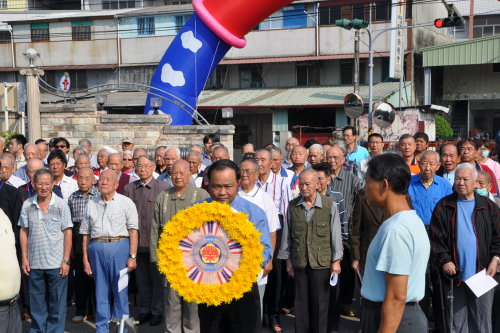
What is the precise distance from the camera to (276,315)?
6637 mm

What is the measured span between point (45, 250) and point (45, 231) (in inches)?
7.7

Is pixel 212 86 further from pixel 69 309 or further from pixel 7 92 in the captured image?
pixel 69 309

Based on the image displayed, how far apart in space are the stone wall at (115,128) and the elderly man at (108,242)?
7.90m

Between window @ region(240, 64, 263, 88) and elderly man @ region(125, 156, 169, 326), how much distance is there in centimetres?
2370

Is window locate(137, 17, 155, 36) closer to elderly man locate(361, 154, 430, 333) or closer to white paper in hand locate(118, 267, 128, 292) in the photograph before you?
white paper in hand locate(118, 267, 128, 292)

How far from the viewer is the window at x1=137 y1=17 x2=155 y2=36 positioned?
31062mm

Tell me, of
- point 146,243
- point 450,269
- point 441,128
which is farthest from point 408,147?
point 441,128

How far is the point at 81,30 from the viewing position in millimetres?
32031

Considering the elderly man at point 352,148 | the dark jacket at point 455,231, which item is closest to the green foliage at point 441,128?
the elderly man at point 352,148

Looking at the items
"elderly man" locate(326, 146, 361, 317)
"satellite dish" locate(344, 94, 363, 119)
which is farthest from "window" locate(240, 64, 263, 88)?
"elderly man" locate(326, 146, 361, 317)

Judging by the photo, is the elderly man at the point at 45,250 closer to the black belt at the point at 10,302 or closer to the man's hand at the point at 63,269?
the man's hand at the point at 63,269

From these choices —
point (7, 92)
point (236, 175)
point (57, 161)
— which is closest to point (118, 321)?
point (57, 161)

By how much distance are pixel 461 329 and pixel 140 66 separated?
27.9 m

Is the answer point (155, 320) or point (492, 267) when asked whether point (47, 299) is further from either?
point (492, 267)
